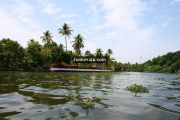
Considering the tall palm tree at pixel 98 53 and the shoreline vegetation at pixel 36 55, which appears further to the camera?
the tall palm tree at pixel 98 53

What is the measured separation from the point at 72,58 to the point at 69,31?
13009 mm

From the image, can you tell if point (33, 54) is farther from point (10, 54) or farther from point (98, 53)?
point (98, 53)

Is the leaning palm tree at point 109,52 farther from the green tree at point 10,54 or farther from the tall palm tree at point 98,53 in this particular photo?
the green tree at point 10,54

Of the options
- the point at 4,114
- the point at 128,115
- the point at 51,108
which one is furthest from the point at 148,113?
the point at 4,114

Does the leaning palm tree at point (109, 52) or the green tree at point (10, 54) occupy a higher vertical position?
the leaning palm tree at point (109, 52)

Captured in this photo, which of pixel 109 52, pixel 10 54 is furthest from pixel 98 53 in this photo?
pixel 10 54

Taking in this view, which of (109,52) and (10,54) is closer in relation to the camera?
(10,54)

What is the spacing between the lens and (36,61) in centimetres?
9825

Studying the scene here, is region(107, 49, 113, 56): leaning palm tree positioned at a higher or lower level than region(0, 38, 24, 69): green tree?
higher

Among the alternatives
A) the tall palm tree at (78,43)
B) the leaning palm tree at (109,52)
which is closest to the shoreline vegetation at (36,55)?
the tall palm tree at (78,43)

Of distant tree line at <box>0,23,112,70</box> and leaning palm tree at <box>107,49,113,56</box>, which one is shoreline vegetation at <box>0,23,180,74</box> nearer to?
distant tree line at <box>0,23,112,70</box>

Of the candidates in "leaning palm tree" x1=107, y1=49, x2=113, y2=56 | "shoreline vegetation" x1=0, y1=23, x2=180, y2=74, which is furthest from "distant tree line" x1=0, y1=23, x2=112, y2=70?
"leaning palm tree" x1=107, y1=49, x2=113, y2=56

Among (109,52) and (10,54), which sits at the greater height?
(109,52)

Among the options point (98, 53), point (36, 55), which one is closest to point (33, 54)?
point (36, 55)
